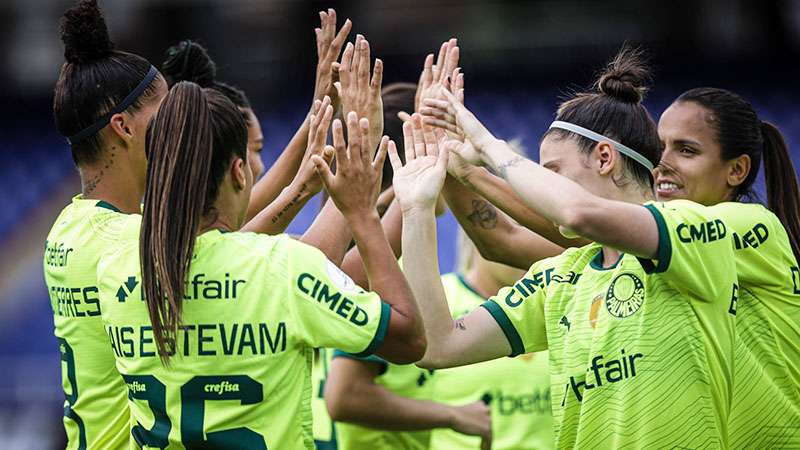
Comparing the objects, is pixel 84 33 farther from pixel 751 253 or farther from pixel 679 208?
pixel 751 253

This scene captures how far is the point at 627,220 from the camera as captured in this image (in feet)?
10.1

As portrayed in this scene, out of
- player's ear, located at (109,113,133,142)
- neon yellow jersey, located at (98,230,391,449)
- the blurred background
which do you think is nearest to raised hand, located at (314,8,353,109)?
player's ear, located at (109,113,133,142)

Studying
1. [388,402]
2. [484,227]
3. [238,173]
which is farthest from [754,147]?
[388,402]

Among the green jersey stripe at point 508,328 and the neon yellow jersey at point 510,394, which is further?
the neon yellow jersey at point 510,394

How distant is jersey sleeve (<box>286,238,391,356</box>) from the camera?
298 cm

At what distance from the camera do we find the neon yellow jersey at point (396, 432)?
16.6ft

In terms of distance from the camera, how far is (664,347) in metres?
3.27

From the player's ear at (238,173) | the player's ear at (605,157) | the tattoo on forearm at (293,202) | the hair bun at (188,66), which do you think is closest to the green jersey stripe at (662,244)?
the player's ear at (605,157)

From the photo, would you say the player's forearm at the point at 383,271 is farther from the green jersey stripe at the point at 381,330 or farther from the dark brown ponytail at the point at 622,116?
the dark brown ponytail at the point at 622,116

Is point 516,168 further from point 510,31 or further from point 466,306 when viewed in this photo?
point 510,31

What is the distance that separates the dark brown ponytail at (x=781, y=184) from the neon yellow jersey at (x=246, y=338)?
65.5 inches

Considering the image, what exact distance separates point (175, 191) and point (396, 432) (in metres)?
2.40

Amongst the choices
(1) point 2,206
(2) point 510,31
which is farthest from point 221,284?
(1) point 2,206

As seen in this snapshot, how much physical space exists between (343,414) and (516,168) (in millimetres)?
1999
